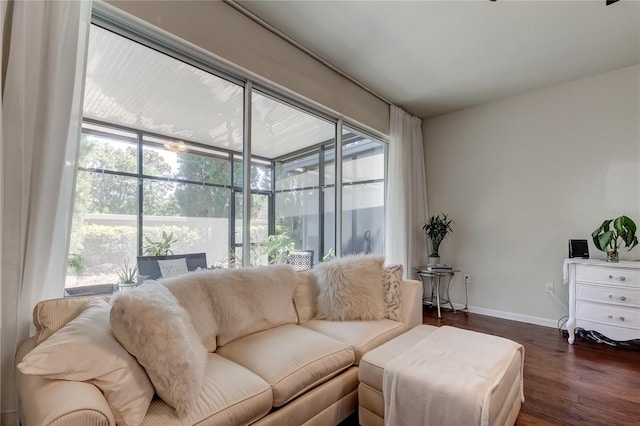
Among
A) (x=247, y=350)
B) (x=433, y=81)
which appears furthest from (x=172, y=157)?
(x=433, y=81)

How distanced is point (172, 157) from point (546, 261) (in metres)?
4.06

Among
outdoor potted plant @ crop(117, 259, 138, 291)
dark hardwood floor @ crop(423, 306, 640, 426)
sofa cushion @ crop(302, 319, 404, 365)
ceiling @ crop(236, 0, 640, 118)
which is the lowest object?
dark hardwood floor @ crop(423, 306, 640, 426)

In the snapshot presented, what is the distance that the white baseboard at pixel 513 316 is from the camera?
135 inches

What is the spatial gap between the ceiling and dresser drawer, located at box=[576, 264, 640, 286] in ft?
6.70

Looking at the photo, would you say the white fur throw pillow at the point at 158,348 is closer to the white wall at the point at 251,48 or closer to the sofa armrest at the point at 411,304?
the sofa armrest at the point at 411,304

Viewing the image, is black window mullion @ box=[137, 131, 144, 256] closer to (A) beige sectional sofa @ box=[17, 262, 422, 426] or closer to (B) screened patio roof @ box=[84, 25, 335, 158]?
(B) screened patio roof @ box=[84, 25, 335, 158]

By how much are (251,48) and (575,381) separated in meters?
3.55

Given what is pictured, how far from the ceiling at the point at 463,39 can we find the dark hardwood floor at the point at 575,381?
9.13 feet

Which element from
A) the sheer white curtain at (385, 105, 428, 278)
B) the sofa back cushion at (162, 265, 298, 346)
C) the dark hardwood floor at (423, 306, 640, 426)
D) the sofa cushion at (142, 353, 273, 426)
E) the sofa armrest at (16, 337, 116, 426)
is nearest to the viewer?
the sofa armrest at (16, 337, 116, 426)

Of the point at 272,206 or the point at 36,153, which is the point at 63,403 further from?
the point at 272,206

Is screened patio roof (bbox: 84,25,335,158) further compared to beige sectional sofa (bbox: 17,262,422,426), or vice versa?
screened patio roof (bbox: 84,25,335,158)

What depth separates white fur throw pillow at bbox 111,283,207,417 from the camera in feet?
3.67

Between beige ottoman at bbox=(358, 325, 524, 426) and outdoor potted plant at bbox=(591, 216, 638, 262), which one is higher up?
outdoor potted plant at bbox=(591, 216, 638, 262)

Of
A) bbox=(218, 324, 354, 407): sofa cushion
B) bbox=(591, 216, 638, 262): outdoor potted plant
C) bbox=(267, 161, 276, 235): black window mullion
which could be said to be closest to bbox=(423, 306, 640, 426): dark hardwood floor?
bbox=(591, 216, 638, 262): outdoor potted plant
